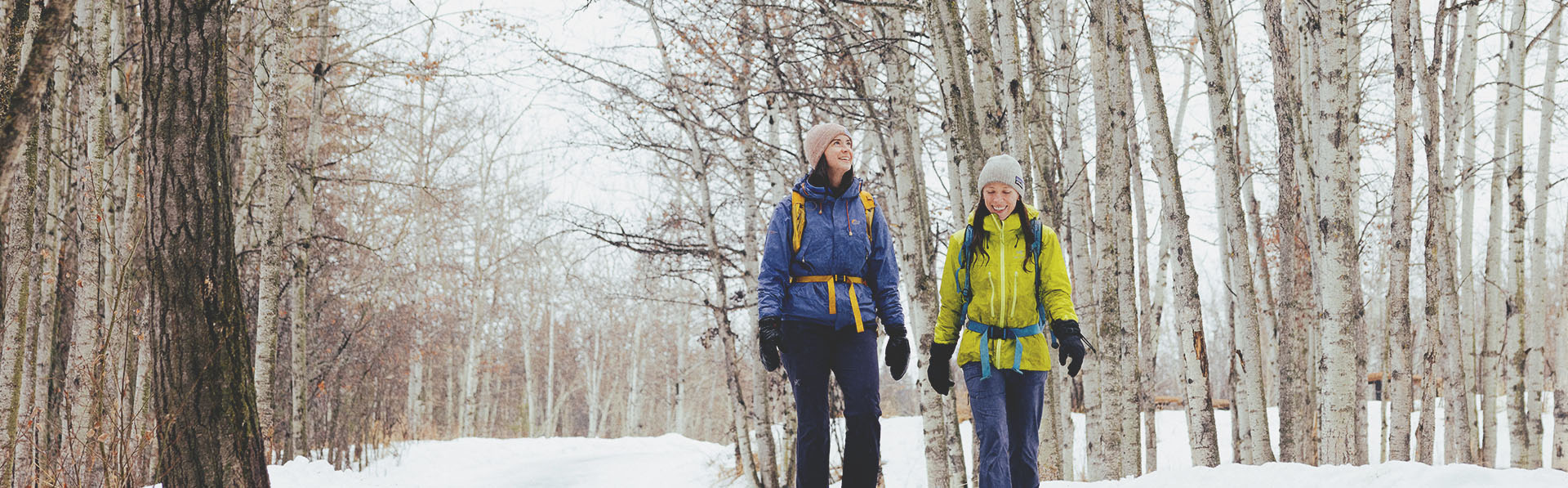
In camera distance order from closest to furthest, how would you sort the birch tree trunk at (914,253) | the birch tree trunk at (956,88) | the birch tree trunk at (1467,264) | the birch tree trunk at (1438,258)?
the birch tree trunk at (956,88), the birch tree trunk at (914,253), the birch tree trunk at (1438,258), the birch tree trunk at (1467,264)

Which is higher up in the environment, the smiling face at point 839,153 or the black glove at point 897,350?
the smiling face at point 839,153

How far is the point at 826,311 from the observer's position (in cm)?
364

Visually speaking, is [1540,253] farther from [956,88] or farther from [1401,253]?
[956,88]

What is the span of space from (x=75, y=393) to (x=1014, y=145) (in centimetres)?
739

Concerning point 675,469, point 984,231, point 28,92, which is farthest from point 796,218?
point 675,469

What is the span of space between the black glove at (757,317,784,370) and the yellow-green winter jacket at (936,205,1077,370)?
0.67 meters

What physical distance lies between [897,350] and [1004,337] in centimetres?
41

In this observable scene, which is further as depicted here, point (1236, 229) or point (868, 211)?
point (1236, 229)

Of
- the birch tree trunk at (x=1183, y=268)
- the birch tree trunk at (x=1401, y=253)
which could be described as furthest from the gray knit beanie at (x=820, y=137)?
the birch tree trunk at (x=1401, y=253)

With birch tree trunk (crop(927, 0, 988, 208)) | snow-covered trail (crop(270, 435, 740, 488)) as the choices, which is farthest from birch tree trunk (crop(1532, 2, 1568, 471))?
snow-covered trail (crop(270, 435, 740, 488))

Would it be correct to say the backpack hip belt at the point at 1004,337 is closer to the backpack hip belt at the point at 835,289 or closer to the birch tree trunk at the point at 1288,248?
the backpack hip belt at the point at 835,289

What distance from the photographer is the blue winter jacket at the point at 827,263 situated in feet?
12.0

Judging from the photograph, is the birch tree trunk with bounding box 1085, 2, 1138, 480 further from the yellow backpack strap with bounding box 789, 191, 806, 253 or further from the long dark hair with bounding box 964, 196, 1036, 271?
the yellow backpack strap with bounding box 789, 191, 806, 253

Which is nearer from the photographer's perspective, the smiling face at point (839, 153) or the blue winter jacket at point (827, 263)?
the blue winter jacket at point (827, 263)
